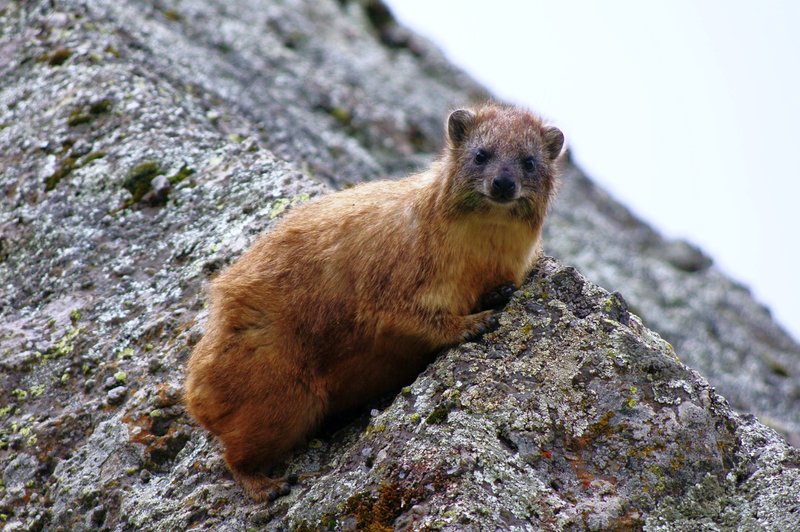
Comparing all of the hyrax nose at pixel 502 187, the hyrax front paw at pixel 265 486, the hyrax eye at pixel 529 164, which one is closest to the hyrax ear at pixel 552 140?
the hyrax eye at pixel 529 164

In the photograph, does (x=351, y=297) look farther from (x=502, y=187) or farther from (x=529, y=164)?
(x=529, y=164)

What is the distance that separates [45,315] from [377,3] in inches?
448

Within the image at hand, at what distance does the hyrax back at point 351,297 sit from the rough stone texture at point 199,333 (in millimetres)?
295

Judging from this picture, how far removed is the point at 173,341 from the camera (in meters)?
7.56

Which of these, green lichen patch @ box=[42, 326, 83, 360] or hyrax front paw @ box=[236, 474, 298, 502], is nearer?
hyrax front paw @ box=[236, 474, 298, 502]

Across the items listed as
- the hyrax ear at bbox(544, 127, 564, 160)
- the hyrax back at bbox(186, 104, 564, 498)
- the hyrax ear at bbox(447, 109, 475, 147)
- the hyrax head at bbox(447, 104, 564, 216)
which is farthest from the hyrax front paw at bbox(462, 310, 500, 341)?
the hyrax ear at bbox(544, 127, 564, 160)

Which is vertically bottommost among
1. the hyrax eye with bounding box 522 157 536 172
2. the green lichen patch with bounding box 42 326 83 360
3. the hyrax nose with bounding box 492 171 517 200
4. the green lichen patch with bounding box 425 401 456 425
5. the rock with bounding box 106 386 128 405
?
the green lichen patch with bounding box 42 326 83 360

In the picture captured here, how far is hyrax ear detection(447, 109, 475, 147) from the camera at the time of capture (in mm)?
8227

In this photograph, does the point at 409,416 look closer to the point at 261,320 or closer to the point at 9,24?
the point at 261,320

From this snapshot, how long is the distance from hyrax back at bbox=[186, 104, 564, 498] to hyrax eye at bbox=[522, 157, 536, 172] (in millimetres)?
12

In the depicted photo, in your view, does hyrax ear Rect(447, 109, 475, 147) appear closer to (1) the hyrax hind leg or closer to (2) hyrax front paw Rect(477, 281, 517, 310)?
(2) hyrax front paw Rect(477, 281, 517, 310)

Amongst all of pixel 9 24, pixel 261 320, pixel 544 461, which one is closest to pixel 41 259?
pixel 261 320

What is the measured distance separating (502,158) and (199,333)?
113 inches

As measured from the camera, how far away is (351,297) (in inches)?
285
